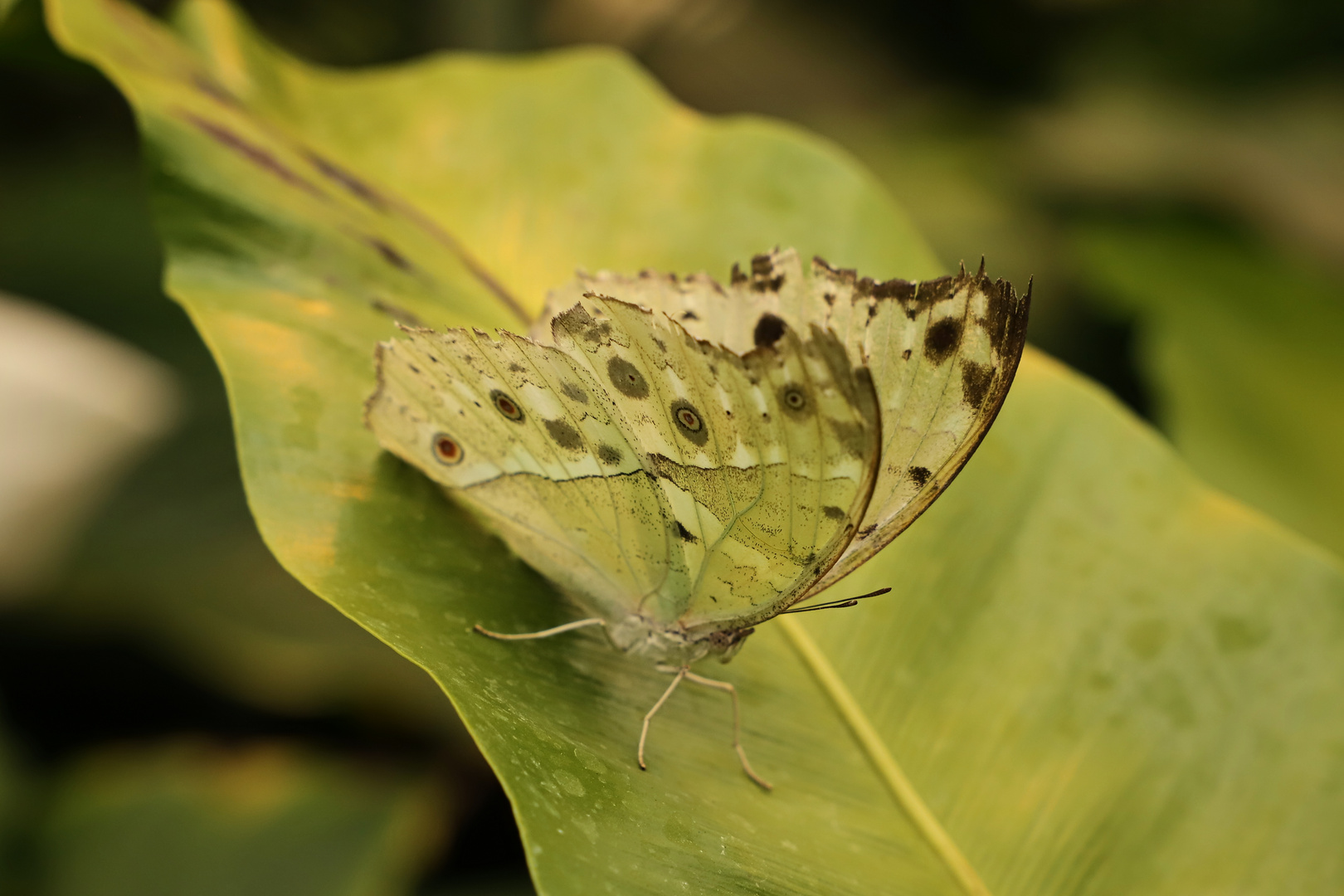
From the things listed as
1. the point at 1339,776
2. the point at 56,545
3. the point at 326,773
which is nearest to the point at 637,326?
the point at 1339,776

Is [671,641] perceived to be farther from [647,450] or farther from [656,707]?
[647,450]

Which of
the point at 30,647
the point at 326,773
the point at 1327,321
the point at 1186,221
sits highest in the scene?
the point at 1186,221

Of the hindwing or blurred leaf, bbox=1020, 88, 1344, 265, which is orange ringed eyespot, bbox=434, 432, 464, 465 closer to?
the hindwing

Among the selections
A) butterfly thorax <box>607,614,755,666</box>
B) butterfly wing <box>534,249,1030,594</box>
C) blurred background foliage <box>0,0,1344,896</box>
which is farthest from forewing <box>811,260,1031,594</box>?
blurred background foliage <box>0,0,1344,896</box>

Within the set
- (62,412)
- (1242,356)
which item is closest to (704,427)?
(1242,356)

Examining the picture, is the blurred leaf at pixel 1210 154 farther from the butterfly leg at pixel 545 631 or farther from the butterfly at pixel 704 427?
the butterfly leg at pixel 545 631

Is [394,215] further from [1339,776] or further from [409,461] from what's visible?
[1339,776]

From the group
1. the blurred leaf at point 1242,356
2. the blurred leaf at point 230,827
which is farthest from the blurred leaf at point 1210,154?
the blurred leaf at point 230,827
